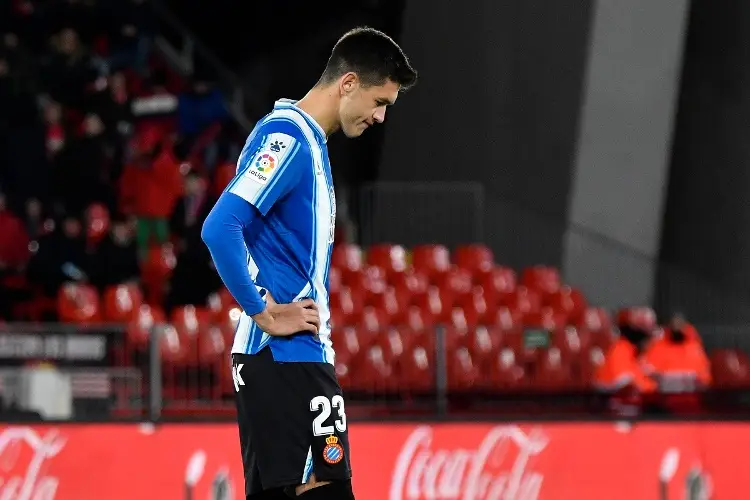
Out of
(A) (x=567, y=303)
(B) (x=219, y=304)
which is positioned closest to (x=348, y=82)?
(B) (x=219, y=304)

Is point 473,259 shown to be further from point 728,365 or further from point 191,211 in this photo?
point 191,211

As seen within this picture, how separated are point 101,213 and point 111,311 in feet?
6.10

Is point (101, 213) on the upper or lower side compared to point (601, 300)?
upper

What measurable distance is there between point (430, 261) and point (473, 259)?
0.67 meters

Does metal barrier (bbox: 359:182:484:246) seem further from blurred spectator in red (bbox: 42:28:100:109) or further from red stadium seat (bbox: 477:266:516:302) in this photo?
blurred spectator in red (bbox: 42:28:100:109)

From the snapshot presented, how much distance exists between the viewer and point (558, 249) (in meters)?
19.1

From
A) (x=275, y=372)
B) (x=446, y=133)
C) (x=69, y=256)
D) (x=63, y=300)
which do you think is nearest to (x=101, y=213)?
(x=69, y=256)

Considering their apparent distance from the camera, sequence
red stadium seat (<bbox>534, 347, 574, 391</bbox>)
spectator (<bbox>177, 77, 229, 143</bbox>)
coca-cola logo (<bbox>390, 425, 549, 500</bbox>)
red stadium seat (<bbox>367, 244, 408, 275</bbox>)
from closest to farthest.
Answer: coca-cola logo (<bbox>390, 425, 549, 500</bbox>) < red stadium seat (<bbox>534, 347, 574, 391</bbox>) < red stadium seat (<bbox>367, 244, 408, 275</bbox>) < spectator (<bbox>177, 77, 229, 143</bbox>)

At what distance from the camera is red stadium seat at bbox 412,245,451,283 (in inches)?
651

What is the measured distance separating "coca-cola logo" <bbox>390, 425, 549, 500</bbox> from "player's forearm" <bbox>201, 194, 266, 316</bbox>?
6052 mm

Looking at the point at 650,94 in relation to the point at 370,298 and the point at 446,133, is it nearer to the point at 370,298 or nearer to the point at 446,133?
the point at 446,133

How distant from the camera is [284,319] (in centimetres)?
427

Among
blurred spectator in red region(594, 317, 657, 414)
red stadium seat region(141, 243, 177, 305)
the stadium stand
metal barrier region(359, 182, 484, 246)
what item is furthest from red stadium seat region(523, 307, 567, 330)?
red stadium seat region(141, 243, 177, 305)

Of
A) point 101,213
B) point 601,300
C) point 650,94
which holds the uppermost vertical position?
point 650,94
